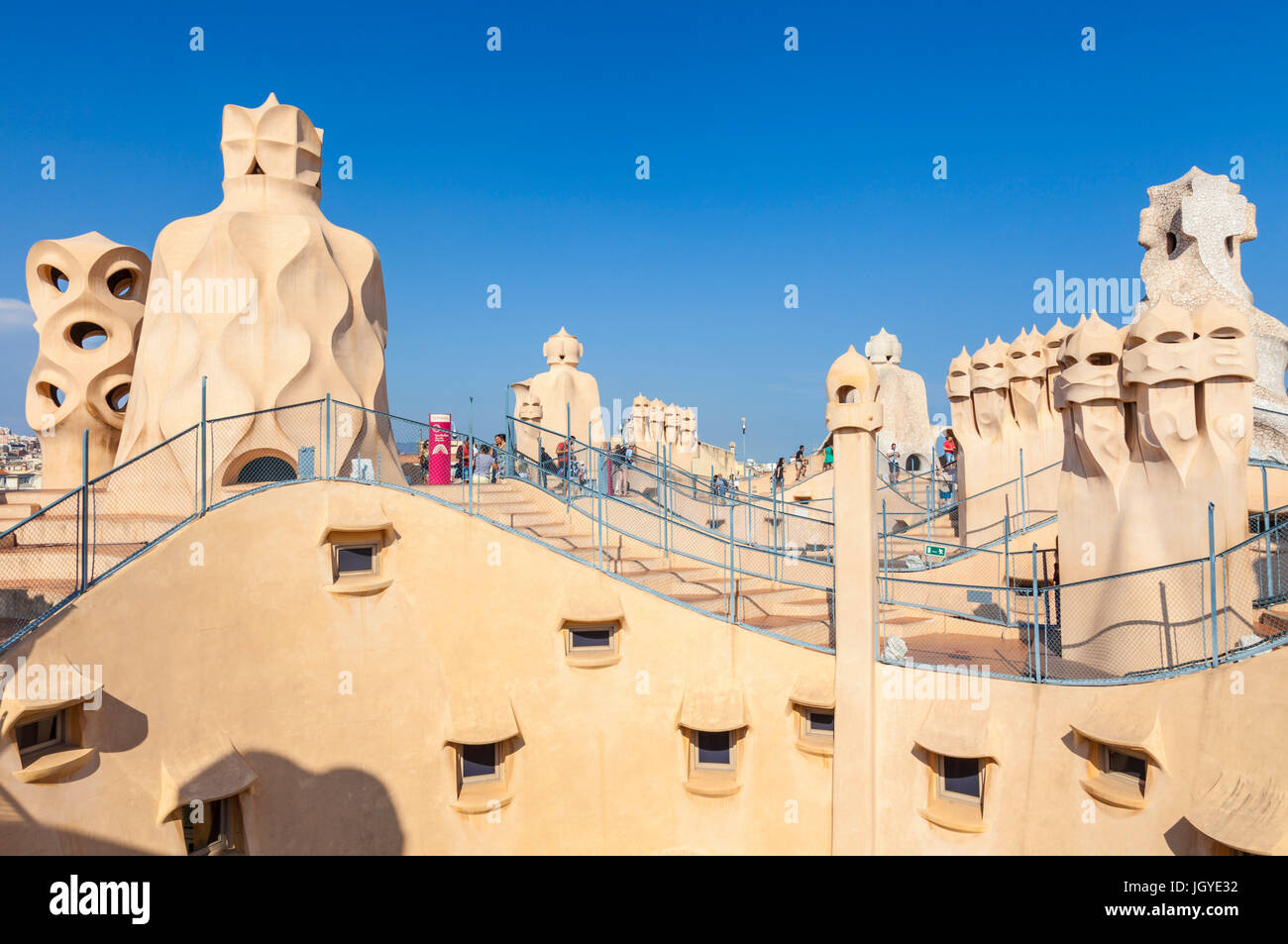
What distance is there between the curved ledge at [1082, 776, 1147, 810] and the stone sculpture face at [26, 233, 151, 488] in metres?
17.3

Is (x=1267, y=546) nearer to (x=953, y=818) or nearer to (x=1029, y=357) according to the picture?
(x=953, y=818)

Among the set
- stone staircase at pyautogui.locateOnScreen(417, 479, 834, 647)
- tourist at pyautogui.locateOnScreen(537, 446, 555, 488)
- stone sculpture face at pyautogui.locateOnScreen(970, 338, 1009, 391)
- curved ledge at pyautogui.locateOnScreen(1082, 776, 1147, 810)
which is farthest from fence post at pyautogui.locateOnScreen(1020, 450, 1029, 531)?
tourist at pyautogui.locateOnScreen(537, 446, 555, 488)

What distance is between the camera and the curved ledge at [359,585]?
9.84 metres

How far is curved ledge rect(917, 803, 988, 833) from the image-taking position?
355 inches

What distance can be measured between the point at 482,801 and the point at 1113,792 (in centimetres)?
763

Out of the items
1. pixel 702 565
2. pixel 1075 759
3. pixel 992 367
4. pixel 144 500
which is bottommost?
pixel 1075 759

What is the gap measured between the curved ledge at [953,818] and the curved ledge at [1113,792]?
1.32m

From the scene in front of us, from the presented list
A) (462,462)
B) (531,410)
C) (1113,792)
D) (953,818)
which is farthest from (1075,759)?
(531,410)

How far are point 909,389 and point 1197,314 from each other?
29452mm

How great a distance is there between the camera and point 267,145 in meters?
13.8

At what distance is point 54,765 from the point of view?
7.29 metres
